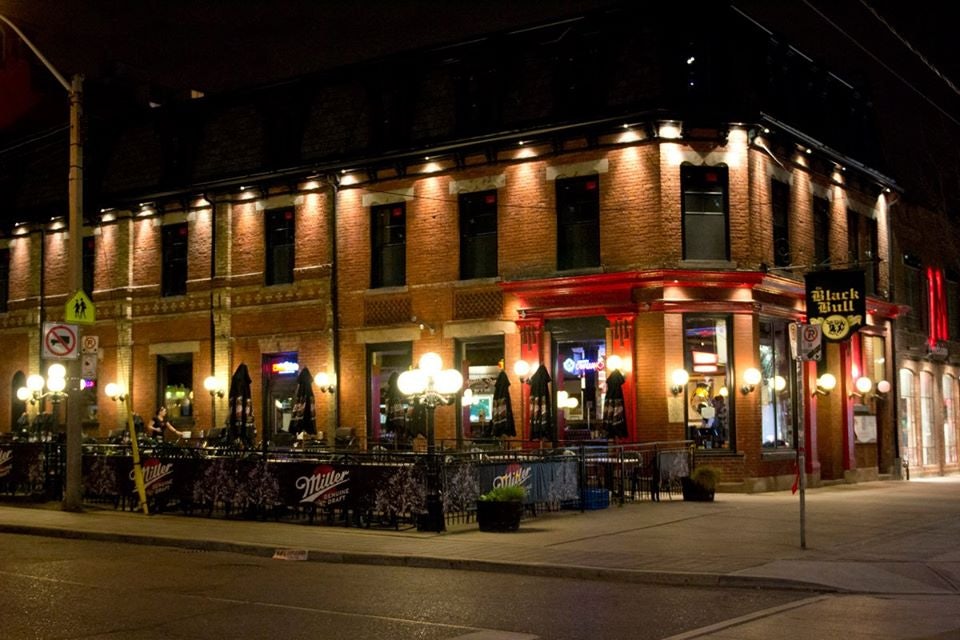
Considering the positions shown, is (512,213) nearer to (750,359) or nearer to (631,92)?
(631,92)

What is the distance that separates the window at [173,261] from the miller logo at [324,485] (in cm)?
1567

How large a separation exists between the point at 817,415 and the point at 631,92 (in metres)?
9.94

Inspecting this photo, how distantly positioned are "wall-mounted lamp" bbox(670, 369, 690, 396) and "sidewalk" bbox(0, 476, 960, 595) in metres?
3.14

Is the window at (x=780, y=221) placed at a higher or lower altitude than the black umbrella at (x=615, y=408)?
higher

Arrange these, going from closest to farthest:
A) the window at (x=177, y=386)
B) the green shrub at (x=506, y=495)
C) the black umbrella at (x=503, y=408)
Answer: the green shrub at (x=506, y=495) < the black umbrella at (x=503, y=408) < the window at (x=177, y=386)

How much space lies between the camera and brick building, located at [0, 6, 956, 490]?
25391 millimetres

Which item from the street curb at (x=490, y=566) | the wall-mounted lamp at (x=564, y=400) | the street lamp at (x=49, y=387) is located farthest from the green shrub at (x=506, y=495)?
the street lamp at (x=49, y=387)

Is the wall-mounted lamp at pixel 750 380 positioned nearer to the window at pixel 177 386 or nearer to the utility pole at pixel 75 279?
the utility pole at pixel 75 279

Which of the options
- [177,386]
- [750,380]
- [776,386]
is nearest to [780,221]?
[776,386]

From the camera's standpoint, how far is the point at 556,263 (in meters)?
26.5

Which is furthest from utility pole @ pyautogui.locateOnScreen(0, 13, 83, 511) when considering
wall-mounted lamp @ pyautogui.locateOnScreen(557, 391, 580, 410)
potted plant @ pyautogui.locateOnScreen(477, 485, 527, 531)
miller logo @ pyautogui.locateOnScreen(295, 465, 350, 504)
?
wall-mounted lamp @ pyautogui.locateOnScreen(557, 391, 580, 410)

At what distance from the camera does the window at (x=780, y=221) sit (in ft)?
89.0

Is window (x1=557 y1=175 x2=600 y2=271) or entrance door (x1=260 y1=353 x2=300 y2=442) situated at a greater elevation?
window (x1=557 y1=175 x2=600 y2=271)

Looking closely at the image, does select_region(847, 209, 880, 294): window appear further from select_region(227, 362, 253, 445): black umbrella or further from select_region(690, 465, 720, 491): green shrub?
select_region(227, 362, 253, 445): black umbrella
